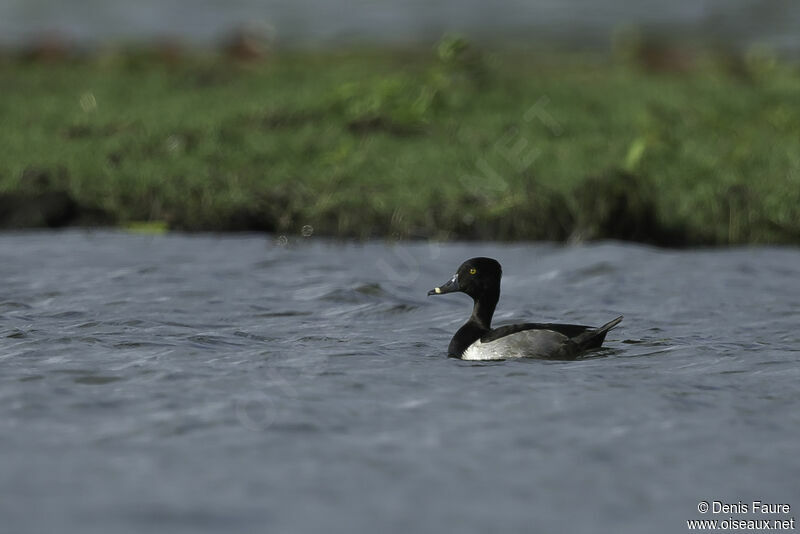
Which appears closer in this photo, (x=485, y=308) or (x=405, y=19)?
(x=485, y=308)

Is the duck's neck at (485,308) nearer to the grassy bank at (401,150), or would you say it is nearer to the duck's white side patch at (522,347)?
the duck's white side patch at (522,347)

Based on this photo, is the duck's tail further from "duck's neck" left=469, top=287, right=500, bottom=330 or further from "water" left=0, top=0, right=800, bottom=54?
Result: "water" left=0, top=0, right=800, bottom=54

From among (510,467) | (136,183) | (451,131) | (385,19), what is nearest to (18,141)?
(136,183)

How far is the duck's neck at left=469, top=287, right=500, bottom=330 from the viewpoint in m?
9.80

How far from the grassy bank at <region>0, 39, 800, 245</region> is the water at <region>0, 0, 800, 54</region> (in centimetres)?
759

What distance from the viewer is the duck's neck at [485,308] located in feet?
32.1

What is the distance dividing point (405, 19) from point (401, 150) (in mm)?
15770

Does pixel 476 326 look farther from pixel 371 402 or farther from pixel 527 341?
pixel 371 402

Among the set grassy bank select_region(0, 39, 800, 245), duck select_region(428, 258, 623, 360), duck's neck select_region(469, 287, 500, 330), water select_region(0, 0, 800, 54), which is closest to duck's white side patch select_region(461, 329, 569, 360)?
duck select_region(428, 258, 623, 360)

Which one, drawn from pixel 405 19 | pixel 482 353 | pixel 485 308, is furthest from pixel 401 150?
pixel 405 19

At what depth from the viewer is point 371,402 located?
764 centimetres

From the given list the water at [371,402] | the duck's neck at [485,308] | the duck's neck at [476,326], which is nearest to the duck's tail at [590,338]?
the water at [371,402]

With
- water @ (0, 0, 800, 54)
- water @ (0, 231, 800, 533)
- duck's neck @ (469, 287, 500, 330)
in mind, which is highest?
water @ (0, 0, 800, 54)

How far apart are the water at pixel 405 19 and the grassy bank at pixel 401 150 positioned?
7589mm
